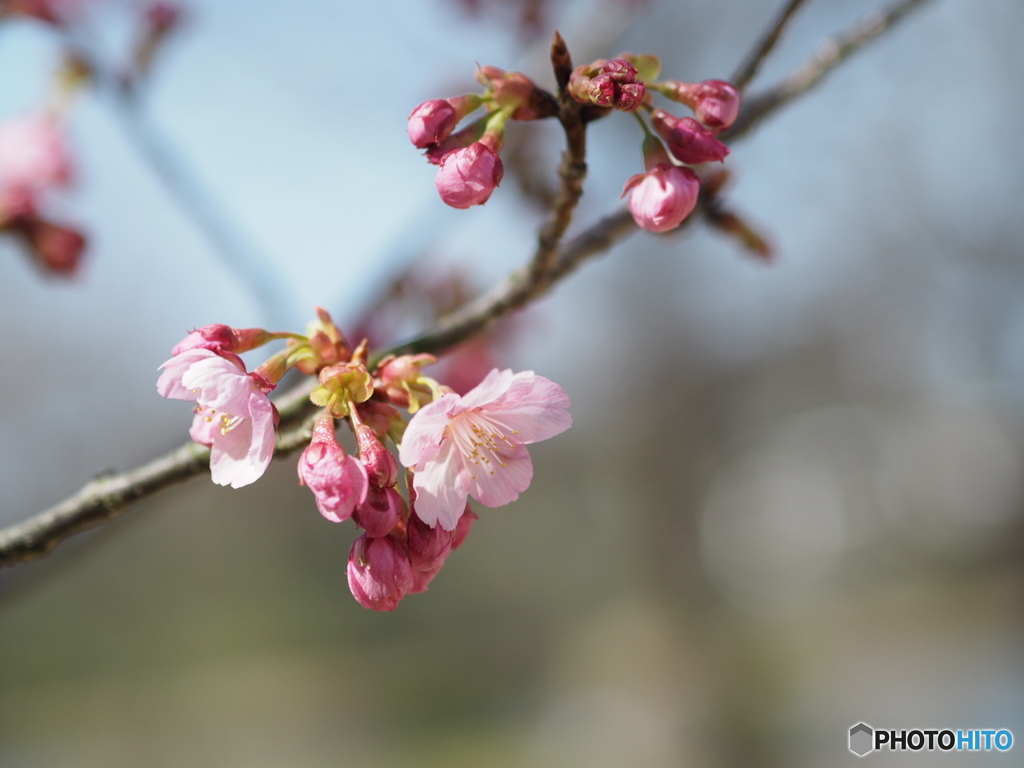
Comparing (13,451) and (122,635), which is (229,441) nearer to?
(13,451)

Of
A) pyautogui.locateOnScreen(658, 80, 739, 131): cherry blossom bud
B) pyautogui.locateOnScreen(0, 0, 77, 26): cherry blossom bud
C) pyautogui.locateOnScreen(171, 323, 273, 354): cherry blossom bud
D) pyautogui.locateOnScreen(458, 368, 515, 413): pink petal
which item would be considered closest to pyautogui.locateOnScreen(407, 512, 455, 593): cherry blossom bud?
pyautogui.locateOnScreen(458, 368, 515, 413): pink petal

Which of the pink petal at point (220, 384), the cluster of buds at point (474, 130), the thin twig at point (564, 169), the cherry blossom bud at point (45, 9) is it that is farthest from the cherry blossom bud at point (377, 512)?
the cherry blossom bud at point (45, 9)

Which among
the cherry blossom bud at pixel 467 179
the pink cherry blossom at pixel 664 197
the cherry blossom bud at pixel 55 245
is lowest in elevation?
the cherry blossom bud at pixel 467 179

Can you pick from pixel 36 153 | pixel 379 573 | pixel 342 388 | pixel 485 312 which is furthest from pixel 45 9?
pixel 379 573

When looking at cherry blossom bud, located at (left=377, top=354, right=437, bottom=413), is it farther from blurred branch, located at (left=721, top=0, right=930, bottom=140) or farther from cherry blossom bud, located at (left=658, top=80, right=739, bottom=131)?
blurred branch, located at (left=721, top=0, right=930, bottom=140)

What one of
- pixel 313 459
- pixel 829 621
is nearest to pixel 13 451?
pixel 313 459

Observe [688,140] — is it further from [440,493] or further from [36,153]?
[36,153]

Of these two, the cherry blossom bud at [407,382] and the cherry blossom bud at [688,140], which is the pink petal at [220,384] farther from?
the cherry blossom bud at [688,140]

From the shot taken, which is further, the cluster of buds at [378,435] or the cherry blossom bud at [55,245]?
the cherry blossom bud at [55,245]
